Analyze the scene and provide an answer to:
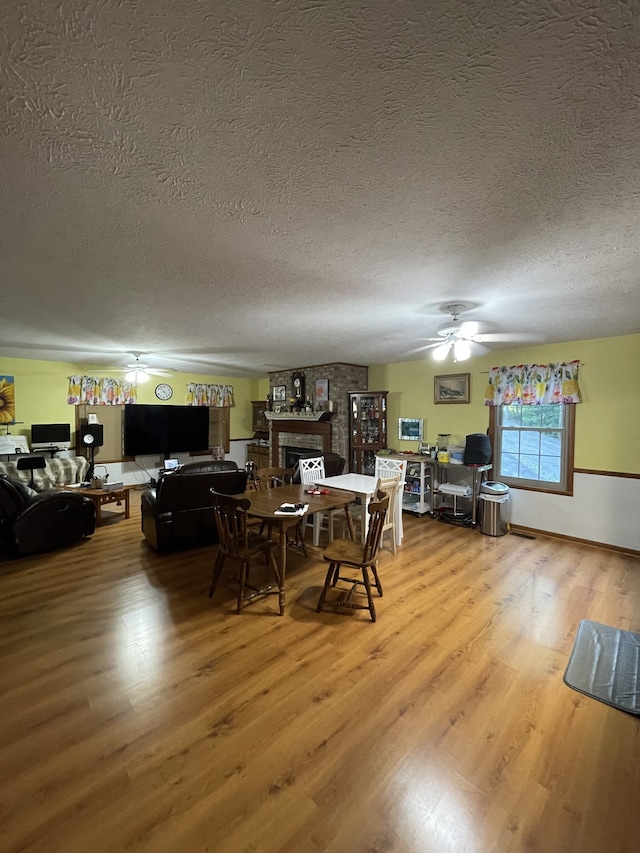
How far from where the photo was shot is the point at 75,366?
6527 millimetres

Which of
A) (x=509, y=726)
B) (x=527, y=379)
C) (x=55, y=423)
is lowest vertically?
(x=509, y=726)

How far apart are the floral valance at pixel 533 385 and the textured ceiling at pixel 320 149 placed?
201 centimetres

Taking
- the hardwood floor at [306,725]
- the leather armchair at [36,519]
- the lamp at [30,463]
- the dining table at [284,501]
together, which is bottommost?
the hardwood floor at [306,725]

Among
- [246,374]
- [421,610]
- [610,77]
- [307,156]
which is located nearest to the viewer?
[610,77]

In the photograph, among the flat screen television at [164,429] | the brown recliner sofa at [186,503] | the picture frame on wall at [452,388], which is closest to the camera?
the brown recliner sofa at [186,503]

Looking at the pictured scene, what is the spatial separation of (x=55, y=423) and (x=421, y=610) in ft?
21.3

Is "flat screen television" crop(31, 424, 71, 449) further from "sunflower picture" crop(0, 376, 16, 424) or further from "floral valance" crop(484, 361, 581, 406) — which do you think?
"floral valance" crop(484, 361, 581, 406)

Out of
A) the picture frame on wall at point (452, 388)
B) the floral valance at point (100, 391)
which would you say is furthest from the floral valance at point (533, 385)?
the floral valance at point (100, 391)

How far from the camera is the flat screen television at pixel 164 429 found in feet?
23.3

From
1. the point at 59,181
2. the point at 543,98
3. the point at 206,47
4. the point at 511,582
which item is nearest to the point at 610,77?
the point at 543,98

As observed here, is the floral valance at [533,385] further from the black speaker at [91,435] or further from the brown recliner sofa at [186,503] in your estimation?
the black speaker at [91,435]

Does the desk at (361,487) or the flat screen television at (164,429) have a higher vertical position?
the flat screen television at (164,429)

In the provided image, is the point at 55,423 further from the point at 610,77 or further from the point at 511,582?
the point at 610,77

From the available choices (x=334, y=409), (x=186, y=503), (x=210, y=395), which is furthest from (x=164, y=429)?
(x=186, y=503)
